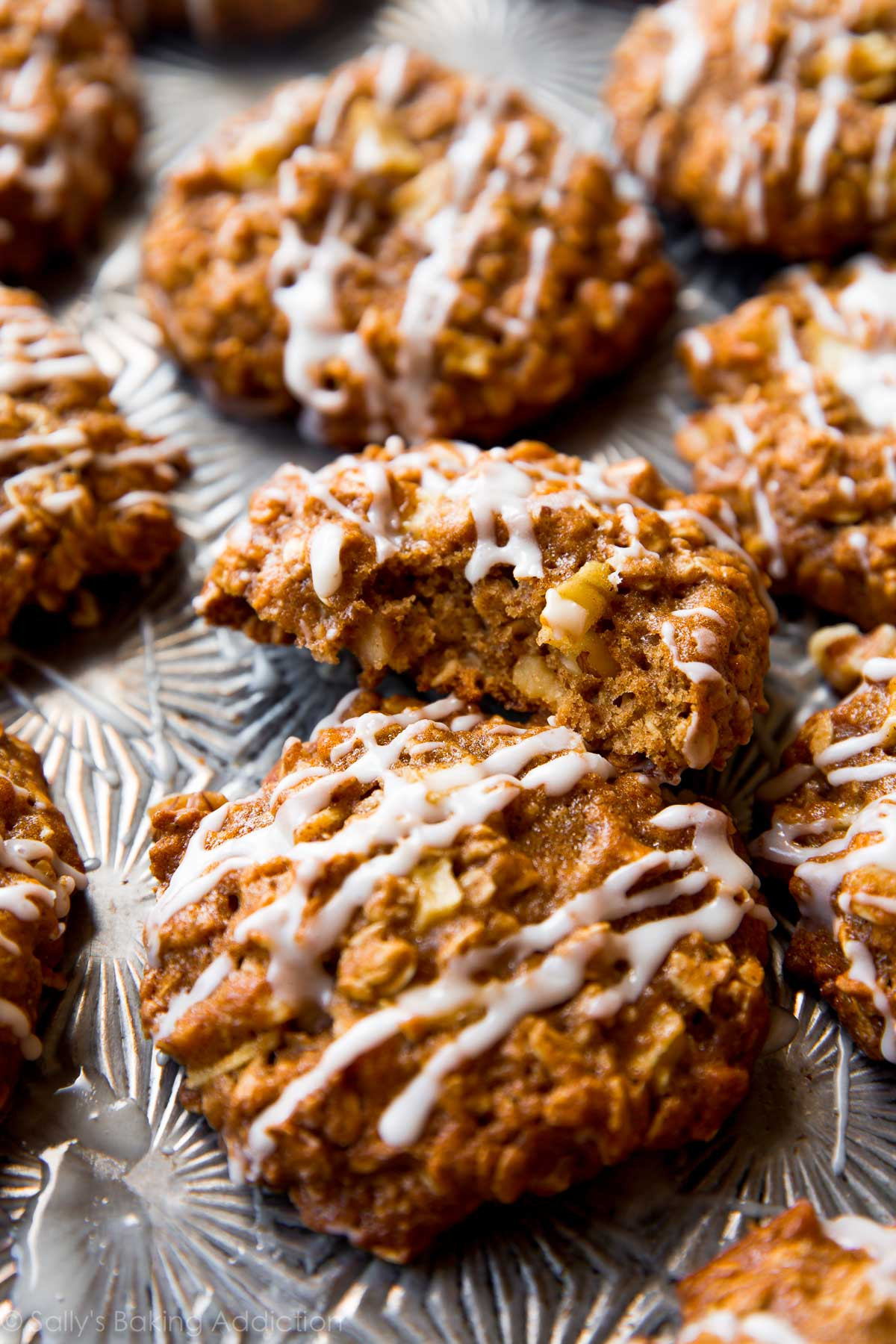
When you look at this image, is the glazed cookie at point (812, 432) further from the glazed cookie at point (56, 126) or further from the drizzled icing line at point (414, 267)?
the glazed cookie at point (56, 126)

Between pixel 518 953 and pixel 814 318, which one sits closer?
pixel 518 953

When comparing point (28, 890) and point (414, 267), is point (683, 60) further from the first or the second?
point (28, 890)

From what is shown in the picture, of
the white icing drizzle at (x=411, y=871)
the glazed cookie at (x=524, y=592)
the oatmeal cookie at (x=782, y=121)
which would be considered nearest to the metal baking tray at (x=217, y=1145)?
the white icing drizzle at (x=411, y=871)

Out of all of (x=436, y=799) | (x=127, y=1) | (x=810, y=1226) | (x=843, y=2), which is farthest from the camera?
(x=127, y=1)

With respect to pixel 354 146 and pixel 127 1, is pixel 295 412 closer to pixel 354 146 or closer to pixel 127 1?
pixel 354 146

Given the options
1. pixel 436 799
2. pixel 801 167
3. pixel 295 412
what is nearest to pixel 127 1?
pixel 295 412

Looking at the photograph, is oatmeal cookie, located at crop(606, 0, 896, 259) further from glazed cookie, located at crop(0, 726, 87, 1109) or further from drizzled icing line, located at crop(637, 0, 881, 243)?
glazed cookie, located at crop(0, 726, 87, 1109)
